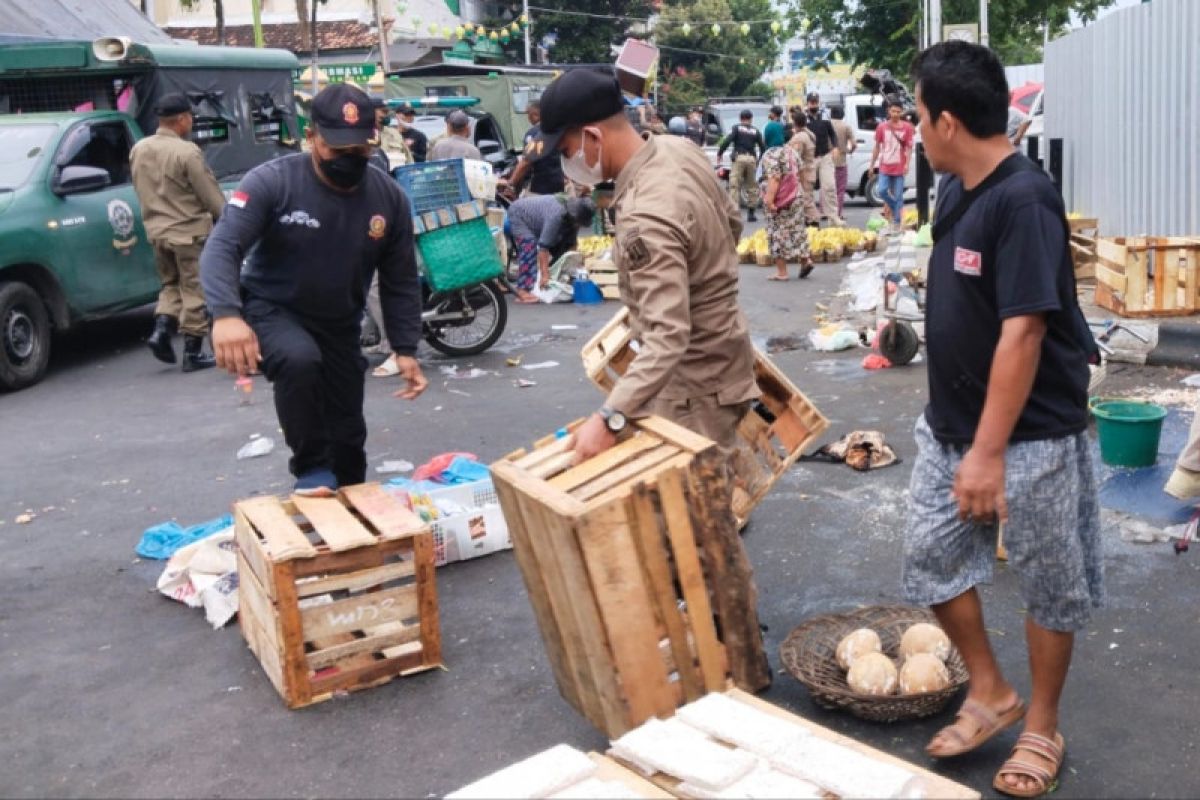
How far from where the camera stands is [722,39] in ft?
222

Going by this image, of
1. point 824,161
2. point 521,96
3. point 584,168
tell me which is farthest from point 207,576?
point 521,96

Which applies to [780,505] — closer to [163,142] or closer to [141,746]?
[141,746]

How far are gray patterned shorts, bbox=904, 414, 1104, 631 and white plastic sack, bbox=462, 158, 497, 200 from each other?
8.85 m

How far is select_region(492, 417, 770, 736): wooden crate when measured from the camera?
3.43m

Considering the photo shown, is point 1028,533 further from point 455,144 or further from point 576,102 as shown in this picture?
point 455,144

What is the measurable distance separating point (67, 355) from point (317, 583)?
8.50m

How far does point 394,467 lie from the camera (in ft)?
24.6

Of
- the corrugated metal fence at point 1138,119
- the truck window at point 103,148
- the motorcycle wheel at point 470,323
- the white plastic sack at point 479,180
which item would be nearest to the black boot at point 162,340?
the truck window at point 103,148

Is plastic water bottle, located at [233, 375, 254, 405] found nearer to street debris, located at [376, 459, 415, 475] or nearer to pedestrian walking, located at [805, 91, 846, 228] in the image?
street debris, located at [376, 459, 415, 475]

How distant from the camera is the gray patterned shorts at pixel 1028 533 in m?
3.31

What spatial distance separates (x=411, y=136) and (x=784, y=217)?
5.67 m

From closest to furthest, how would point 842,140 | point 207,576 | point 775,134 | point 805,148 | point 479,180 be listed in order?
1. point 207,576
2. point 479,180
3. point 805,148
4. point 775,134
5. point 842,140

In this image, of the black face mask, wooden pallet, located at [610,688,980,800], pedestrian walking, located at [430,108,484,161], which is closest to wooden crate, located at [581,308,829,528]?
the black face mask

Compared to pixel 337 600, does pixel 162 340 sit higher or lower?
higher
